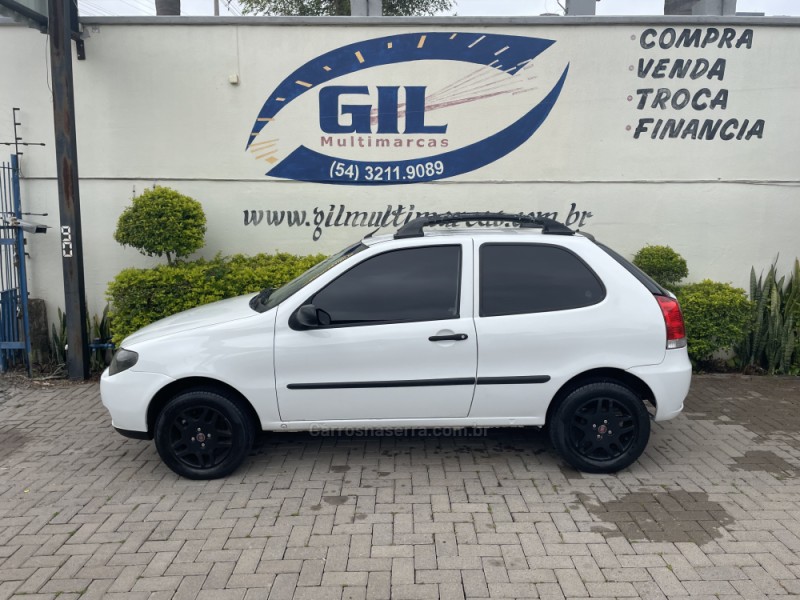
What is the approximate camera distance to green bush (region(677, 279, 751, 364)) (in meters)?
6.87

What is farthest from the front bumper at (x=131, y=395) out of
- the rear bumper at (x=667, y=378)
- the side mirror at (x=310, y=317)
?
the rear bumper at (x=667, y=378)

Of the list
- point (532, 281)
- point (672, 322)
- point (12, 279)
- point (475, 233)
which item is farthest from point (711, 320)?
point (12, 279)

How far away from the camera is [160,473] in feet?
15.6

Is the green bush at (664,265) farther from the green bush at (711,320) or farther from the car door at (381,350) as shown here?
the car door at (381,350)

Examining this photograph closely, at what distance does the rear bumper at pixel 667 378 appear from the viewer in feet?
14.8

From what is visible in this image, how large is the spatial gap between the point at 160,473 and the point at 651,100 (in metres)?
6.38

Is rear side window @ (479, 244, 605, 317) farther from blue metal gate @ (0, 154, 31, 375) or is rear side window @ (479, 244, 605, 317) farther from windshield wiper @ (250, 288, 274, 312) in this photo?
blue metal gate @ (0, 154, 31, 375)

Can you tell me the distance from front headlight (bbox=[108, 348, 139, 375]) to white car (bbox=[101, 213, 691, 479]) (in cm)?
1

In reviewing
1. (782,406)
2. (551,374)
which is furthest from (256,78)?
(782,406)

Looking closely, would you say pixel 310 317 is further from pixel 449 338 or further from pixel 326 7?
pixel 326 7

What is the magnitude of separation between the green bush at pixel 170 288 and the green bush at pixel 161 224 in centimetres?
26

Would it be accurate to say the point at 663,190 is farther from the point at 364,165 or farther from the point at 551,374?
the point at 551,374

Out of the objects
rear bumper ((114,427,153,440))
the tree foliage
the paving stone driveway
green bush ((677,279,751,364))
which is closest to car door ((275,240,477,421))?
the paving stone driveway

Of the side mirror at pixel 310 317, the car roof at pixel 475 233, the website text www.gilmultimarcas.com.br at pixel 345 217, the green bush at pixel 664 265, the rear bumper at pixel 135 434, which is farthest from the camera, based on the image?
the website text www.gilmultimarcas.com.br at pixel 345 217
